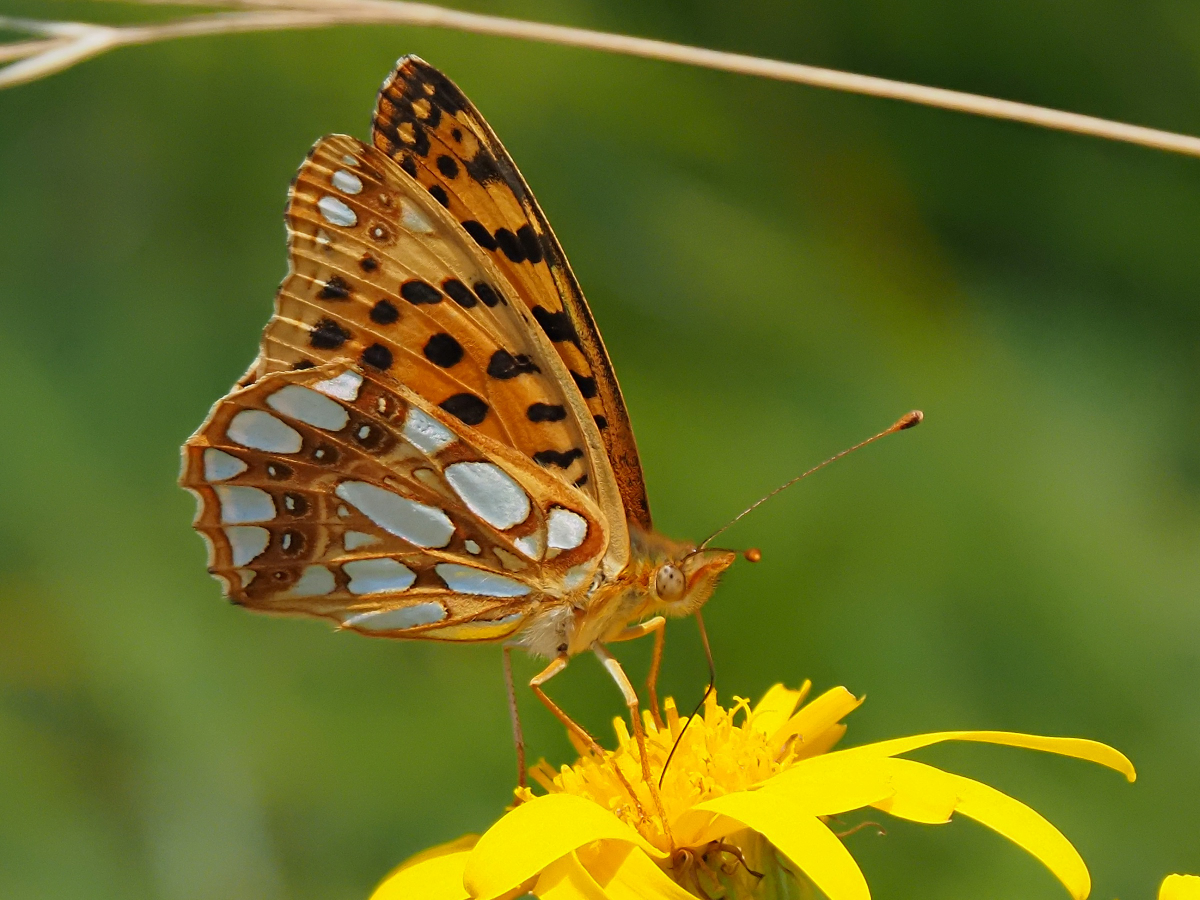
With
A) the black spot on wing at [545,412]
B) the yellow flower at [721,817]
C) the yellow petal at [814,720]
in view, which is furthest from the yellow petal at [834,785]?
the black spot on wing at [545,412]

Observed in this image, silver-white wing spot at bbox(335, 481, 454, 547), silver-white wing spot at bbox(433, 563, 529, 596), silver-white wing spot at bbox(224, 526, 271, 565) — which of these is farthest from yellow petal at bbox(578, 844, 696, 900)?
silver-white wing spot at bbox(224, 526, 271, 565)

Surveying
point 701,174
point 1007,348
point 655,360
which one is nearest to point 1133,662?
point 1007,348

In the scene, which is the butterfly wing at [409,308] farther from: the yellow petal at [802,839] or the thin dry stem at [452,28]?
the yellow petal at [802,839]

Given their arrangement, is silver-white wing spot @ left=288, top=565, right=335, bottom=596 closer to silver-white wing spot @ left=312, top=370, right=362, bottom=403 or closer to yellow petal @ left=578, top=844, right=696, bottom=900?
silver-white wing spot @ left=312, top=370, right=362, bottom=403

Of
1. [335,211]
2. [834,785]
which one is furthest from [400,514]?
[834,785]

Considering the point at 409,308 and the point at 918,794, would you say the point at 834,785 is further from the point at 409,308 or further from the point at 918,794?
the point at 409,308
